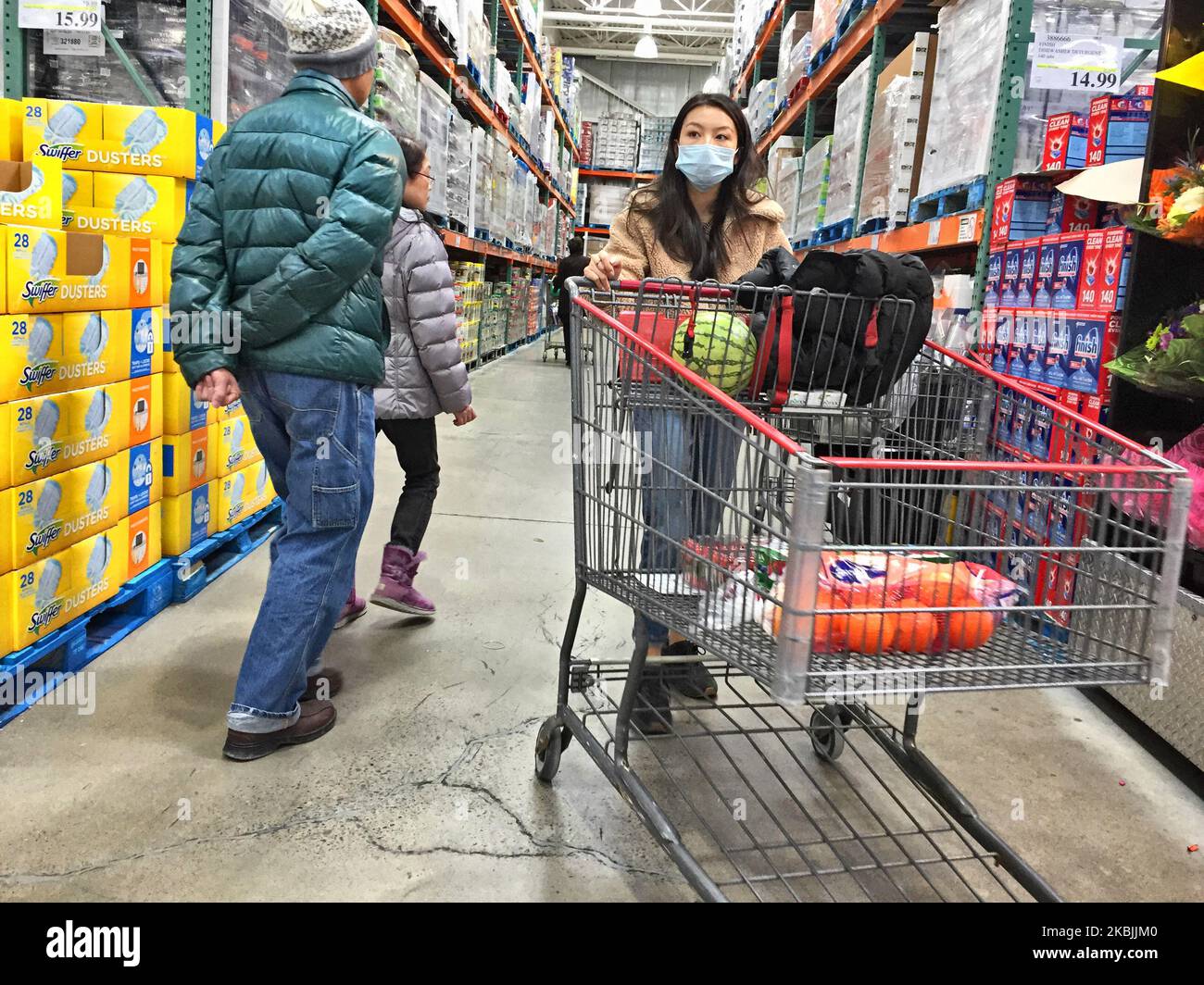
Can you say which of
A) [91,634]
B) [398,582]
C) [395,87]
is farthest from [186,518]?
[395,87]

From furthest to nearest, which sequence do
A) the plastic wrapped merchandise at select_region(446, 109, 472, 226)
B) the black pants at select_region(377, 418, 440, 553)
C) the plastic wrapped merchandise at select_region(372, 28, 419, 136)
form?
the plastic wrapped merchandise at select_region(446, 109, 472, 226) → the plastic wrapped merchandise at select_region(372, 28, 419, 136) → the black pants at select_region(377, 418, 440, 553)

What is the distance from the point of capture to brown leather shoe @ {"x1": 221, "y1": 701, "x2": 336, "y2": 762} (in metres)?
2.09

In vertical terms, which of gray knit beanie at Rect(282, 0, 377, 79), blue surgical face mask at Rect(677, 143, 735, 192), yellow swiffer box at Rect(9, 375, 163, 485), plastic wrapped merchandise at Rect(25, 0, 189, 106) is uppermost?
plastic wrapped merchandise at Rect(25, 0, 189, 106)

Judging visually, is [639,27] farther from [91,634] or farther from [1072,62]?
[91,634]

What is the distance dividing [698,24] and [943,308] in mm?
16625

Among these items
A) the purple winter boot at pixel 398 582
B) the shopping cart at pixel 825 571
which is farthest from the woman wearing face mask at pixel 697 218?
the purple winter boot at pixel 398 582

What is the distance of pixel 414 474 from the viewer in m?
3.13

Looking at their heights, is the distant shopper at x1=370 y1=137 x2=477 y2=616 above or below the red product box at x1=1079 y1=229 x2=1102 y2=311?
below

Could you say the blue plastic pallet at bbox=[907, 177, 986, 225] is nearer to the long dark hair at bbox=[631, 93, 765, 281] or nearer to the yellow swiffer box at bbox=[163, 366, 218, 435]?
the long dark hair at bbox=[631, 93, 765, 281]

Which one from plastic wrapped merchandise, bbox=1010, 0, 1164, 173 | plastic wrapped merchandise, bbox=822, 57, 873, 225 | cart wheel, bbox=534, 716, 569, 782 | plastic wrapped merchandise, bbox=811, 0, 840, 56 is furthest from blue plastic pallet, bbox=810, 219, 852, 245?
cart wheel, bbox=534, 716, 569, 782

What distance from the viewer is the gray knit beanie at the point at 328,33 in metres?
2.00

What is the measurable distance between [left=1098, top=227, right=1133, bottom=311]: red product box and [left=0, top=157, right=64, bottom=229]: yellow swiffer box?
2837mm

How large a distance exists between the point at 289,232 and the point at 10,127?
1.34 meters

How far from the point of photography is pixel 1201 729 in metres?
2.27
